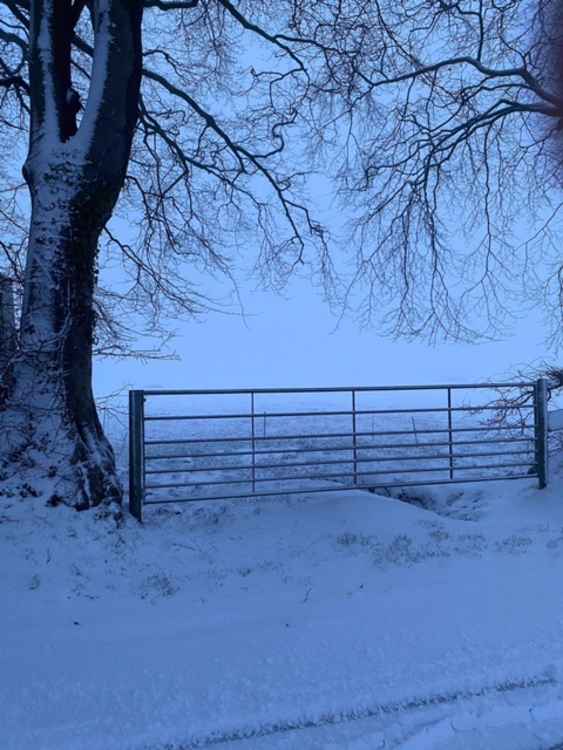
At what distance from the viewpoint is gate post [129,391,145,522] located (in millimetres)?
7047

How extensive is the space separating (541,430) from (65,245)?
6.55 m

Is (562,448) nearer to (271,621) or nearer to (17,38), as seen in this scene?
(271,621)

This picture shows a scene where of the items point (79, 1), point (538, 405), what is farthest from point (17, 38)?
point (538, 405)

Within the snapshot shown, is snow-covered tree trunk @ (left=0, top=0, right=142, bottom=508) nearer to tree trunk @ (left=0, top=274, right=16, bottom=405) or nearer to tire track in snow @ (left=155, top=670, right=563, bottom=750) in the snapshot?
tree trunk @ (left=0, top=274, right=16, bottom=405)

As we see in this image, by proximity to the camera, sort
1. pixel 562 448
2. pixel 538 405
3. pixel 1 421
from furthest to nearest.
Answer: pixel 562 448 < pixel 538 405 < pixel 1 421

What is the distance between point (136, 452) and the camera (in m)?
7.11

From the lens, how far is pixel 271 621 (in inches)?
184

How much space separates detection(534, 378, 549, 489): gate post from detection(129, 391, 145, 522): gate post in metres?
5.37

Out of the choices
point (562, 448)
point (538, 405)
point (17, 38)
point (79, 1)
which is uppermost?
point (17, 38)

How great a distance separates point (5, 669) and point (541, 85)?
1057 centimetres

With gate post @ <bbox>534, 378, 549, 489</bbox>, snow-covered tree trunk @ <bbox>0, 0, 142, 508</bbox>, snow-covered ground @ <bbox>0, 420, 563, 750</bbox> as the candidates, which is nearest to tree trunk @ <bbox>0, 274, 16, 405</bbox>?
snow-covered tree trunk @ <bbox>0, 0, 142, 508</bbox>

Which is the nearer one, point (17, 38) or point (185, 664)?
point (185, 664)

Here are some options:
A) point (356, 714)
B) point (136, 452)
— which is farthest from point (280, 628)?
point (136, 452)

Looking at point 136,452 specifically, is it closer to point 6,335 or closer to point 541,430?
point 6,335
